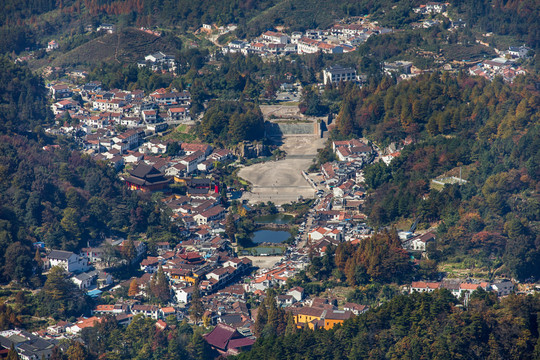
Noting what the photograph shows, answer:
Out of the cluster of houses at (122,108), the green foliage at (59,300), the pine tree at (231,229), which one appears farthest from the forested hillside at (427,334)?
the cluster of houses at (122,108)

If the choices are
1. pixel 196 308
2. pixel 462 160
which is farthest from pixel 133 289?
pixel 462 160

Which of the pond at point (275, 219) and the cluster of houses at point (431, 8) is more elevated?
the cluster of houses at point (431, 8)

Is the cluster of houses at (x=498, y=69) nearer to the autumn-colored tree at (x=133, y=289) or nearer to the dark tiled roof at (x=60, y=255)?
the autumn-colored tree at (x=133, y=289)

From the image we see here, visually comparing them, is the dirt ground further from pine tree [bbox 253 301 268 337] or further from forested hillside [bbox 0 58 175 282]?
pine tree [bbox 253 301 268 337]

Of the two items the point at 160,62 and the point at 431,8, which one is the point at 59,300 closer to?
the point at 160,62

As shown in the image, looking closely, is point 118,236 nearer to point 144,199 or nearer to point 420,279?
point 144,199

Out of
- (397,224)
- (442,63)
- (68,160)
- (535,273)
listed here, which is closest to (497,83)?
(442,63)
